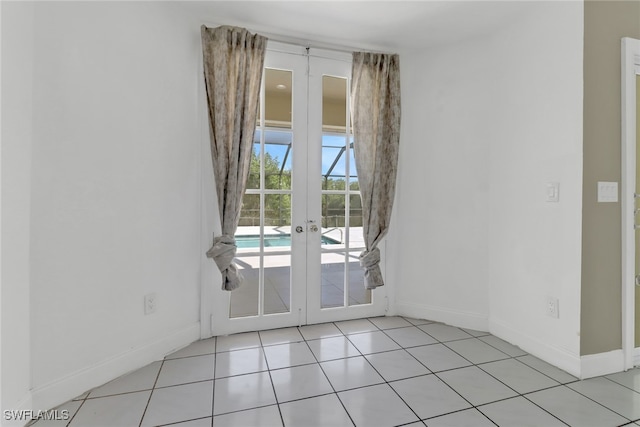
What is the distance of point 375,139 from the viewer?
9.26 ft

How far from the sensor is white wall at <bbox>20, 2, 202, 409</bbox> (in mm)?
1658

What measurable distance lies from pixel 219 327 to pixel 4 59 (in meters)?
2.05

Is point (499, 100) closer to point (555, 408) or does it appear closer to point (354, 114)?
point (354, 114)

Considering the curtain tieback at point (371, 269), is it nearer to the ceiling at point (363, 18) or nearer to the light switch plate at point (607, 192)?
the light switch plate at point (607, 192)

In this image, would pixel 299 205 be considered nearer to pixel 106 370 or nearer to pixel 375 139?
pixel 375 139

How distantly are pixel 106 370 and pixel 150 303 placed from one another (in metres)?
0.43

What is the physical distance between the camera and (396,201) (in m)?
3.01

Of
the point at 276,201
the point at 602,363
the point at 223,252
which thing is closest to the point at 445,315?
the point at 602,363

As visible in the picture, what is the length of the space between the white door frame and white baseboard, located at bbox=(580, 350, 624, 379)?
59mm

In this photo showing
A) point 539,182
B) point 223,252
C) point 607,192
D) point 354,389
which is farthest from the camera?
point 223,252

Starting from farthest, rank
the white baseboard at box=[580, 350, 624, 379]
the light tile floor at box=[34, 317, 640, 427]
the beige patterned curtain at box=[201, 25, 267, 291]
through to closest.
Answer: the beige patterned curtain at box=[201, 25, 267, 291] < the white baseboard at box=[580, 350, 624, 379] < the light tile floor at box=[34, 317, 640, 427]

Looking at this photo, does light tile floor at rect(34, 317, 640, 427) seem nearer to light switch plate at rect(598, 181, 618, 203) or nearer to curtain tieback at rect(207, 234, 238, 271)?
curtain tieback at rect(207, 234, 238, 271)

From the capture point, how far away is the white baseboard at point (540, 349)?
79.7 inches

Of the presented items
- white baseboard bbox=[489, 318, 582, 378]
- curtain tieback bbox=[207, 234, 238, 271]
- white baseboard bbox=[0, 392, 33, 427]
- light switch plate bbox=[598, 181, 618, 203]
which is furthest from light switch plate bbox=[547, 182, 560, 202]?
white baseboard bbox=[0, 392, 33, 427]
